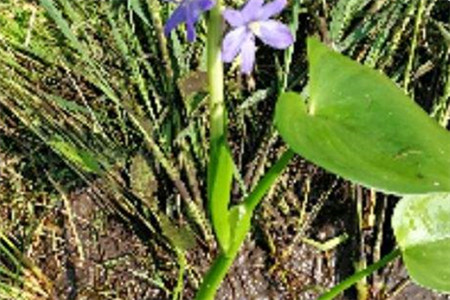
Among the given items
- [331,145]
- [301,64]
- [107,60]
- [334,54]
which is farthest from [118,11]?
[331,145]

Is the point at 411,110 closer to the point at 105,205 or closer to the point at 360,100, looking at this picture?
the point at 360,100

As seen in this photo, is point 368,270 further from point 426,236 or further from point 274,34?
point 274,34

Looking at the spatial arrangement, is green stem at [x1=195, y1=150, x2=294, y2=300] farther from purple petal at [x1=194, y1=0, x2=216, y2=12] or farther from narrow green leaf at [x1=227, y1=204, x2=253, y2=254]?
purple petal at [x1=194, y1=0, x2=216, y2=12]

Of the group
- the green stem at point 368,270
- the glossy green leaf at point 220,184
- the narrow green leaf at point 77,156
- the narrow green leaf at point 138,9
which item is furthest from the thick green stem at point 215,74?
the narrow green leaf at point 138,9

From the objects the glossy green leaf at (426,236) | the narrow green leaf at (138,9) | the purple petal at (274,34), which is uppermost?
the narrow green leaf at (138,9)

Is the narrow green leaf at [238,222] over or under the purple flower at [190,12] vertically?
under

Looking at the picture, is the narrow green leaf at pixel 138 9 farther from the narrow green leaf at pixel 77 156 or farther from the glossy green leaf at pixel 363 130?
the glossy green leaf at pixel 363 130

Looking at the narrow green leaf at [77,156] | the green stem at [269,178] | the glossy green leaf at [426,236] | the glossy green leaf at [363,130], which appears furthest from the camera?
the narrow green leaf at [77,156]
